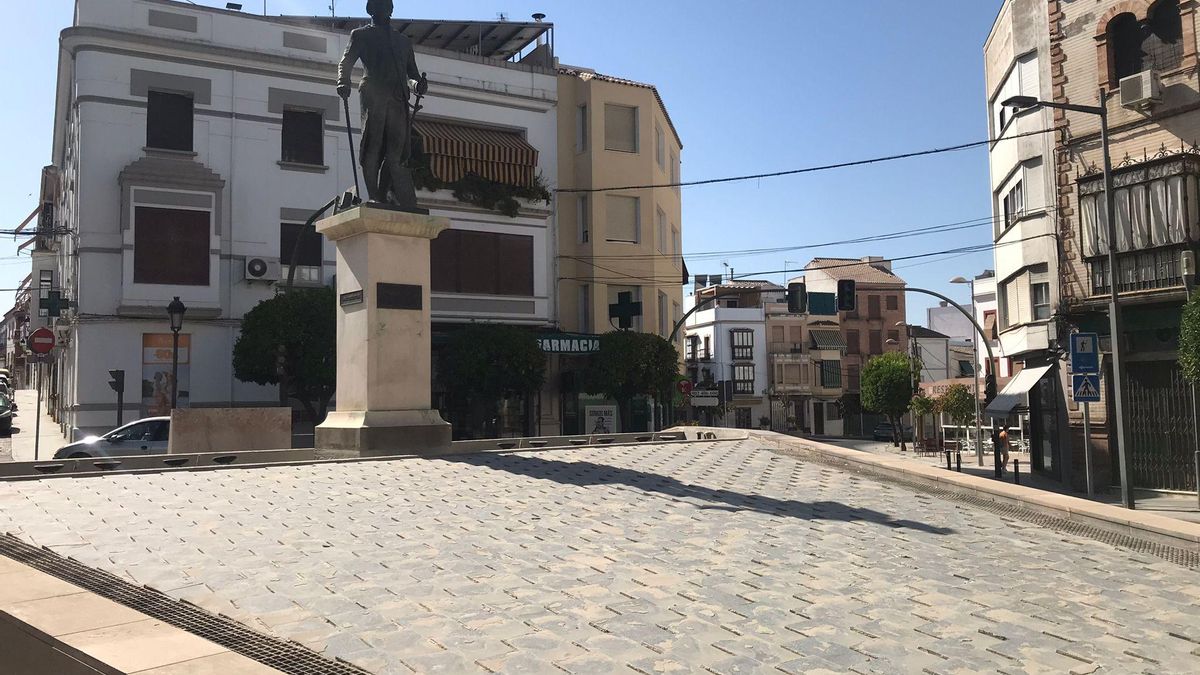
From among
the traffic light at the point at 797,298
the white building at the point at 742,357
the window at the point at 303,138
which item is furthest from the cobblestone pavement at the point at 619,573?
the white building at the point at 742,357

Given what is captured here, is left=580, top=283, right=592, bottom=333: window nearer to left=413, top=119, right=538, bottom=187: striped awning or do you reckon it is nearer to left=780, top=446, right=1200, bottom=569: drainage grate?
left=413, top=119, right=538, bottom=187: striped awning

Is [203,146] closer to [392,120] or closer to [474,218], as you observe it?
[474,218]

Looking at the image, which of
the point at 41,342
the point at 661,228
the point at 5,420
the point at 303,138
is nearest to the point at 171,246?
the point at 303,138

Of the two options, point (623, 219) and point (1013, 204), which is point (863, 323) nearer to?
point (623, 219)

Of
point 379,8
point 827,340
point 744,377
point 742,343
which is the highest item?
point 379,8

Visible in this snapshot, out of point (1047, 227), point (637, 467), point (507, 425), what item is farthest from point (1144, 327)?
point (507, 425)

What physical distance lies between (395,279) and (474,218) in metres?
19.8

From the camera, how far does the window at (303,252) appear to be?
2916cm

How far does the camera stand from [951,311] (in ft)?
267

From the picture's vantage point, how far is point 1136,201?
2119cm

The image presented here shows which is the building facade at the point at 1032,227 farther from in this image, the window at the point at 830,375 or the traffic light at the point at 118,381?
the window at the point at 830,375

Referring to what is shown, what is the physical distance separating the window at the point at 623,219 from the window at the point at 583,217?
722 mm

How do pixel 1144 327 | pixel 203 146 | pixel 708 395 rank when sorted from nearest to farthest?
pixel 1144 327, pixel 203 146, pixel 708 395

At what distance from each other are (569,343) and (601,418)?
3511 mm
